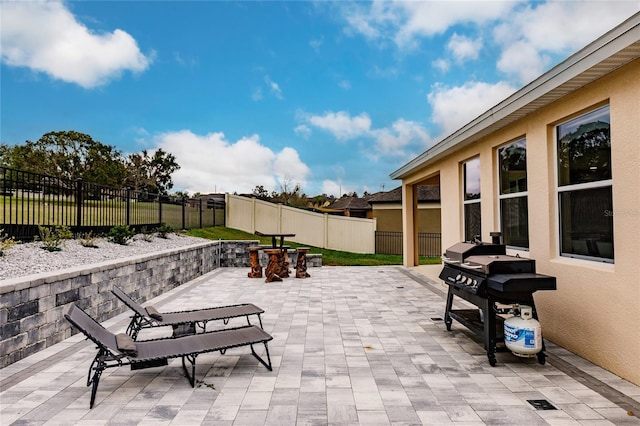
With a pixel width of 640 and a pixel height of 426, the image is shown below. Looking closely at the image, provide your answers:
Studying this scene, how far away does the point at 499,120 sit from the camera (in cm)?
563

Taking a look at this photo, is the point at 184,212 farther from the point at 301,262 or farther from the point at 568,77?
the point at 568,77

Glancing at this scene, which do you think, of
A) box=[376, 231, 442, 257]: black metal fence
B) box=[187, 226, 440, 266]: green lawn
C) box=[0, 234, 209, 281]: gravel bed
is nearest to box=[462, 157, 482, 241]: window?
box=[187, 226, 440, 266]: green lawn

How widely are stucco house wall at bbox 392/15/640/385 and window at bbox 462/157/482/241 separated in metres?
1.44

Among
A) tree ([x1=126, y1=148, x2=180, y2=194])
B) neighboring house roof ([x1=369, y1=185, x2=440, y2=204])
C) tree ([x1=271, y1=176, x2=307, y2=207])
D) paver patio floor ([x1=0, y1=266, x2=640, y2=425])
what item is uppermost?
tree ([x1=126, y1=148, x2=180, y2=194])

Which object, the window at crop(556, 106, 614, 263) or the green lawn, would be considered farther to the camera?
the green lawn

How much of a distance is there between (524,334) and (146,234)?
9.86m

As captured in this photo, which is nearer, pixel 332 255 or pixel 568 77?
pixel 568 77

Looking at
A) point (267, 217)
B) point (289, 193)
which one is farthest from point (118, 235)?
point (289, 193)

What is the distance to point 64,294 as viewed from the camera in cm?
481

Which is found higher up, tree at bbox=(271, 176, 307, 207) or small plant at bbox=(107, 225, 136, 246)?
tree at bbox=(271, 176, 307, 207)

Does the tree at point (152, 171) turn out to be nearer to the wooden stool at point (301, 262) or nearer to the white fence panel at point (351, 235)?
the white fence panel at point (351, 235)

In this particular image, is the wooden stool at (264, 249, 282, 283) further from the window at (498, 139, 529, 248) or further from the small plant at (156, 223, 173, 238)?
the window at (498, 139, 529, 248)

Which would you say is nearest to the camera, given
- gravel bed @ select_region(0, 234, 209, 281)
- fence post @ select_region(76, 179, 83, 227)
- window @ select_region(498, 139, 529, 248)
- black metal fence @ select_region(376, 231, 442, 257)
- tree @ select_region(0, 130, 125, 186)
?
gravel bed @ select_region(0, 234, 209, 281)

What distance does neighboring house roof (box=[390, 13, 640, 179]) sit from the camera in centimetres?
314
